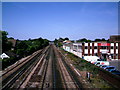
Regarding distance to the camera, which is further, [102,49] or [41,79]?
[102,49]

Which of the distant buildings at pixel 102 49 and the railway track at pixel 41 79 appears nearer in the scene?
the railway track at pixel 41 79

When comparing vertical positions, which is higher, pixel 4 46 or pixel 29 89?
pixel 4 46

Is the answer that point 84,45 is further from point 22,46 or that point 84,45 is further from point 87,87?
point 87,87

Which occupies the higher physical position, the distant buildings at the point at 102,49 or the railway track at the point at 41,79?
the distant buildings at the point at 102,49

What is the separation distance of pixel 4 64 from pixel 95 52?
3402cm

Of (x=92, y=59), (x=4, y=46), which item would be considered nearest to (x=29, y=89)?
(x=4, y=46)

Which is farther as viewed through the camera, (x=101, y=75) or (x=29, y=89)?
(x=101, y=75)

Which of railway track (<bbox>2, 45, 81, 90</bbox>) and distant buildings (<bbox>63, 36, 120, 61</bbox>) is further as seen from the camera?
distant buildings (<bbox>63, 36, 120, 61</bbox>)

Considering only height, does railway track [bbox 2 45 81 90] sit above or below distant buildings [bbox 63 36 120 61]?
below

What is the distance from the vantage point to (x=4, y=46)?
1524 inches

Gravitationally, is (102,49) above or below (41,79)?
above

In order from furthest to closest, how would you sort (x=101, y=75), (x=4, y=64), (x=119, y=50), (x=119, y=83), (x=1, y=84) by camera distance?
(x=119, y=50) → (x=4, y=64) → (x=101, y=75) → (x=1, y=84) → (x=119, y=83)

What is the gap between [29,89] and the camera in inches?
728

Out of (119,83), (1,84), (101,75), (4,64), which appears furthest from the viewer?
(4,64)
